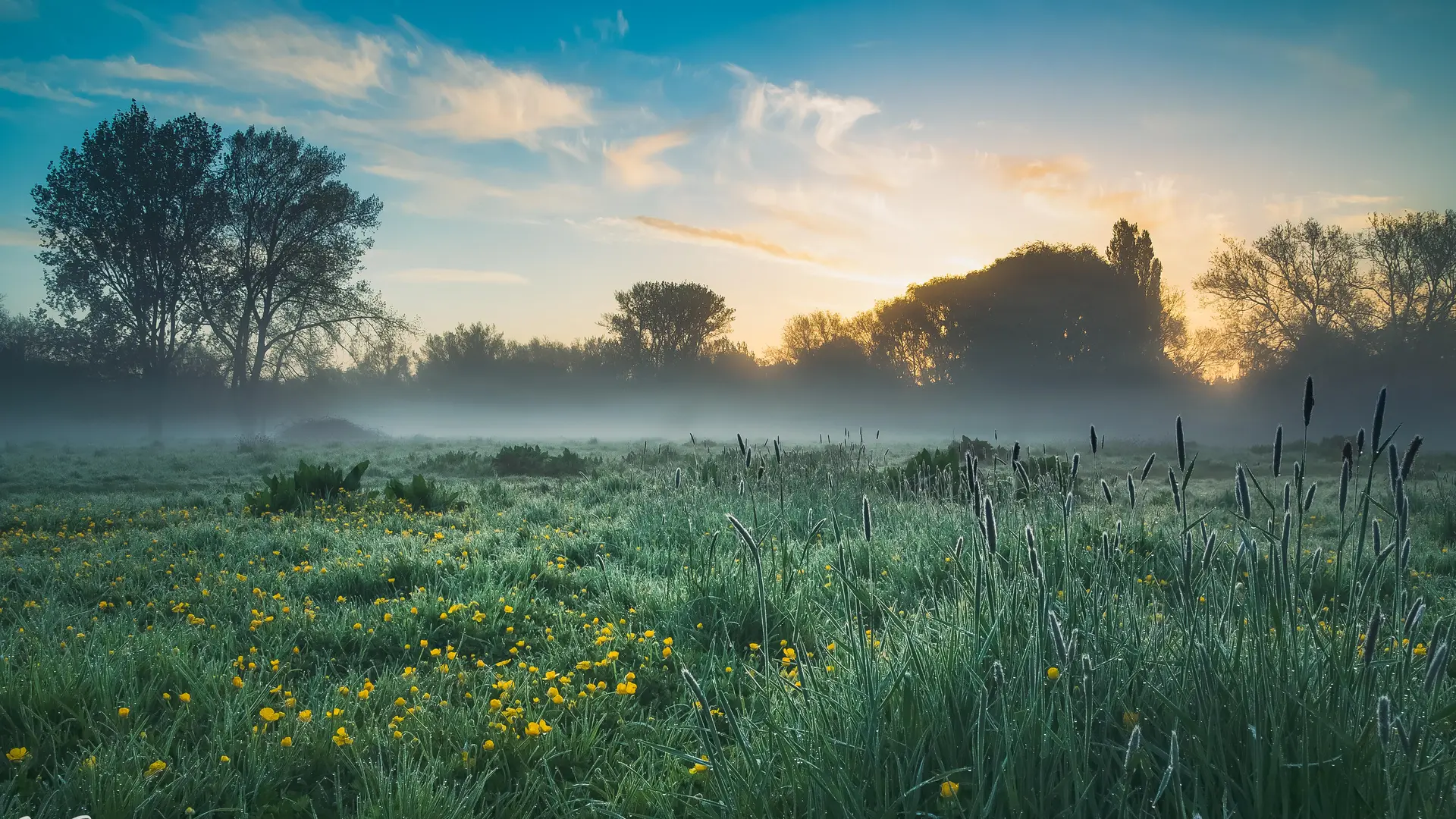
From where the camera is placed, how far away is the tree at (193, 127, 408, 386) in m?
30.8

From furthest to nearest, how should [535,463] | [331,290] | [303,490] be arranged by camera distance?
[331,290] → [535,463] → [303,490]

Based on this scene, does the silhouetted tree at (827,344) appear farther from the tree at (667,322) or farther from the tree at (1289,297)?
the tree at (1289,297)

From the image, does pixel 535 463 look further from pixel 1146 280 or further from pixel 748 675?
pixel 1146 280

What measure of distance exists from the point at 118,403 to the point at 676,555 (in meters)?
36.8

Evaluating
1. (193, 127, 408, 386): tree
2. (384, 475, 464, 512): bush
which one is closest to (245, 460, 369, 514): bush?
(384, 475, 464, 512): bush

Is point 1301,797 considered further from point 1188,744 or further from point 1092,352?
point 1092,352

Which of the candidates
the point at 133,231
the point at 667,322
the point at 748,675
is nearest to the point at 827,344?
the point at 667,322

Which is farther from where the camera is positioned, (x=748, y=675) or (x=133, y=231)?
(x=133, y=231)

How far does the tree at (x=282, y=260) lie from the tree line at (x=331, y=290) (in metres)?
0.07

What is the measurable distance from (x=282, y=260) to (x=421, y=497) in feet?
91.7

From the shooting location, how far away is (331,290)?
32719 mm

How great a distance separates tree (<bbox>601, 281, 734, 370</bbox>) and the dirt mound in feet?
60.0

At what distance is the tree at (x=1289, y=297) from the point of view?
26.6 meters

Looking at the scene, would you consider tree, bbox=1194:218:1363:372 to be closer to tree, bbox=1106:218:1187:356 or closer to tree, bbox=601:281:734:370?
tree, bbox=1106:218:1187:356
